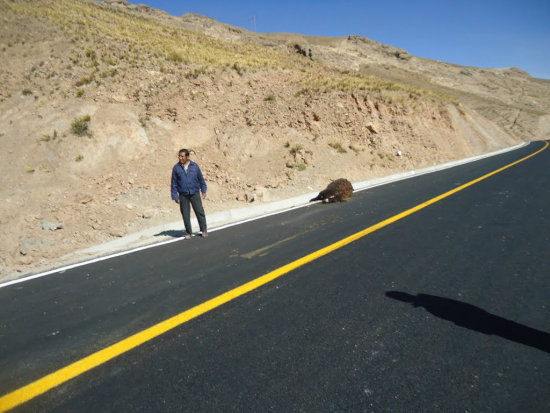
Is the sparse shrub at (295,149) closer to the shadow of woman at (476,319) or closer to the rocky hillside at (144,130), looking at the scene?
the rocky hillside at (144,130)

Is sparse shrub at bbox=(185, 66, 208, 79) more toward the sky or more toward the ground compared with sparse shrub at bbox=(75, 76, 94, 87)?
more toward the sky

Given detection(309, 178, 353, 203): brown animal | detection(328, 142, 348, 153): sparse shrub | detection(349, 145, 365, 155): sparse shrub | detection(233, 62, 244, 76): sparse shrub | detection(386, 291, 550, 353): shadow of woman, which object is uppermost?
detection(233, 62, 244, 76): sparse shrub

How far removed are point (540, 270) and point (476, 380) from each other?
8.83 feet

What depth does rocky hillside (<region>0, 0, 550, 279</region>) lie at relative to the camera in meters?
9.24

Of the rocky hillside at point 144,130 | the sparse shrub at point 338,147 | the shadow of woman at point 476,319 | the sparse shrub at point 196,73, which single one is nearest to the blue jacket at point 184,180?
the rocky hillside at point 144,130

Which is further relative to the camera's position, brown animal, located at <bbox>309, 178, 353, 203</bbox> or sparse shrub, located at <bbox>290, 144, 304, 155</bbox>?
sparse shrub, located at <bbox>290, 144, 304, 155</bbox>

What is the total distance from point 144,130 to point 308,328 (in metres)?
12.6

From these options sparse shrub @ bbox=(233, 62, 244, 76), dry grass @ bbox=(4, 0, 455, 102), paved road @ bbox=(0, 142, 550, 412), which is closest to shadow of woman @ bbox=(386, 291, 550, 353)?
paved road @ bbox=(0, 142, 550, 412)

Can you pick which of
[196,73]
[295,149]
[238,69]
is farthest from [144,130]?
[238,69]

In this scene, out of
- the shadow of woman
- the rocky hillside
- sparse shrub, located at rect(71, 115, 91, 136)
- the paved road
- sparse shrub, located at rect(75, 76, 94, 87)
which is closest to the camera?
the paved road

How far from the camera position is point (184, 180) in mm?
7137

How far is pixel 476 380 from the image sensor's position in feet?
7.88

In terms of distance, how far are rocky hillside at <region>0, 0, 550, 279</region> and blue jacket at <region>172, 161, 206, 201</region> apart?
2.21 m

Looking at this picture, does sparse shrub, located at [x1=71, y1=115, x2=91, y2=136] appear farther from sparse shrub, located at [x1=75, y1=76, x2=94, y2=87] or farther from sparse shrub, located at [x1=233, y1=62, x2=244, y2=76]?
sparse shrub, located at [x1=233, y1=62, x2=244, y2=76]
